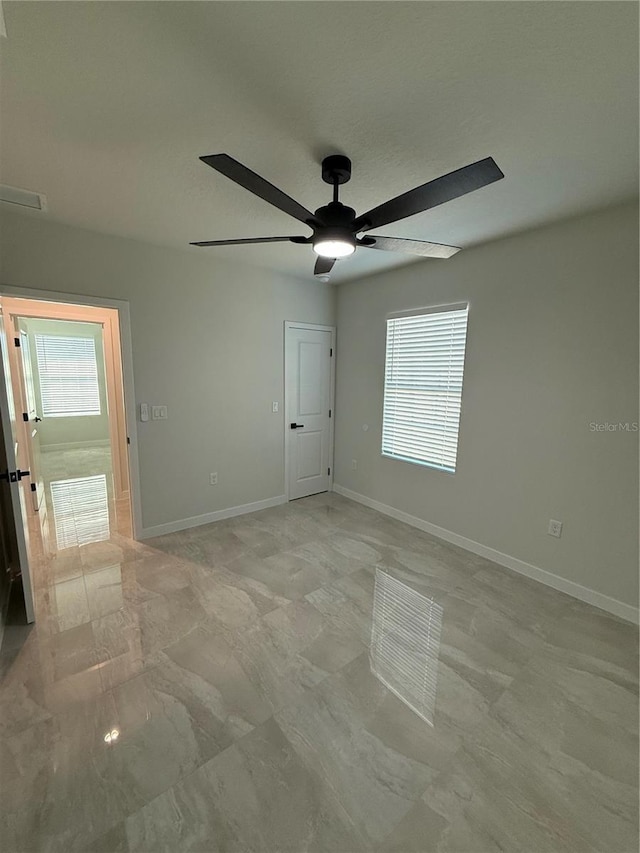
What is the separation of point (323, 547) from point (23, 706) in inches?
Result: 84.4

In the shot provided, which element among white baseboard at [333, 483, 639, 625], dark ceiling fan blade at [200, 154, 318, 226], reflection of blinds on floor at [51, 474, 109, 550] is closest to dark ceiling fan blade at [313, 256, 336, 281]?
dark ceiling fan blade at [200, 154, 318, 226]

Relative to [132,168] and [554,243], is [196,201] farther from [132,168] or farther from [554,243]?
[554,243]

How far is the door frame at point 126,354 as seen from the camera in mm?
2656

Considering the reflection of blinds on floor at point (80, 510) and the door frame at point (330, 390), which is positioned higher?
the door frame at point (330, 390)

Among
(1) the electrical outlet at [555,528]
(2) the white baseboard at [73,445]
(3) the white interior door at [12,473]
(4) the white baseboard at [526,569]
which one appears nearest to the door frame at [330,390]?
(4) the white baseboard at [526,569]

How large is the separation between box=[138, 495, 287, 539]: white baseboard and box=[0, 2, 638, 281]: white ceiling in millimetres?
2704

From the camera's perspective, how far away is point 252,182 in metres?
1.33

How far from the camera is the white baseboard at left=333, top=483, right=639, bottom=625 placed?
241cm

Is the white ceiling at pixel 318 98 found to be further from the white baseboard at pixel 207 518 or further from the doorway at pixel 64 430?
the white baseboard at pixel 207 518

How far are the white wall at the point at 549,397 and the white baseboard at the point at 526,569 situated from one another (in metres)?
0.04

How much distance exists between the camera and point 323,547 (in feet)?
10.6

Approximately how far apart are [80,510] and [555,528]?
4.71 meters

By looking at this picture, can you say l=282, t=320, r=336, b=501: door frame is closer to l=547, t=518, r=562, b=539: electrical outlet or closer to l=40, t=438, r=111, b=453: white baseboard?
l=547, t=518, r=562, b=539: electrical outlet

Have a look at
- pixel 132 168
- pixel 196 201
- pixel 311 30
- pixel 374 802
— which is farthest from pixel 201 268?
A: pixel 374 802
